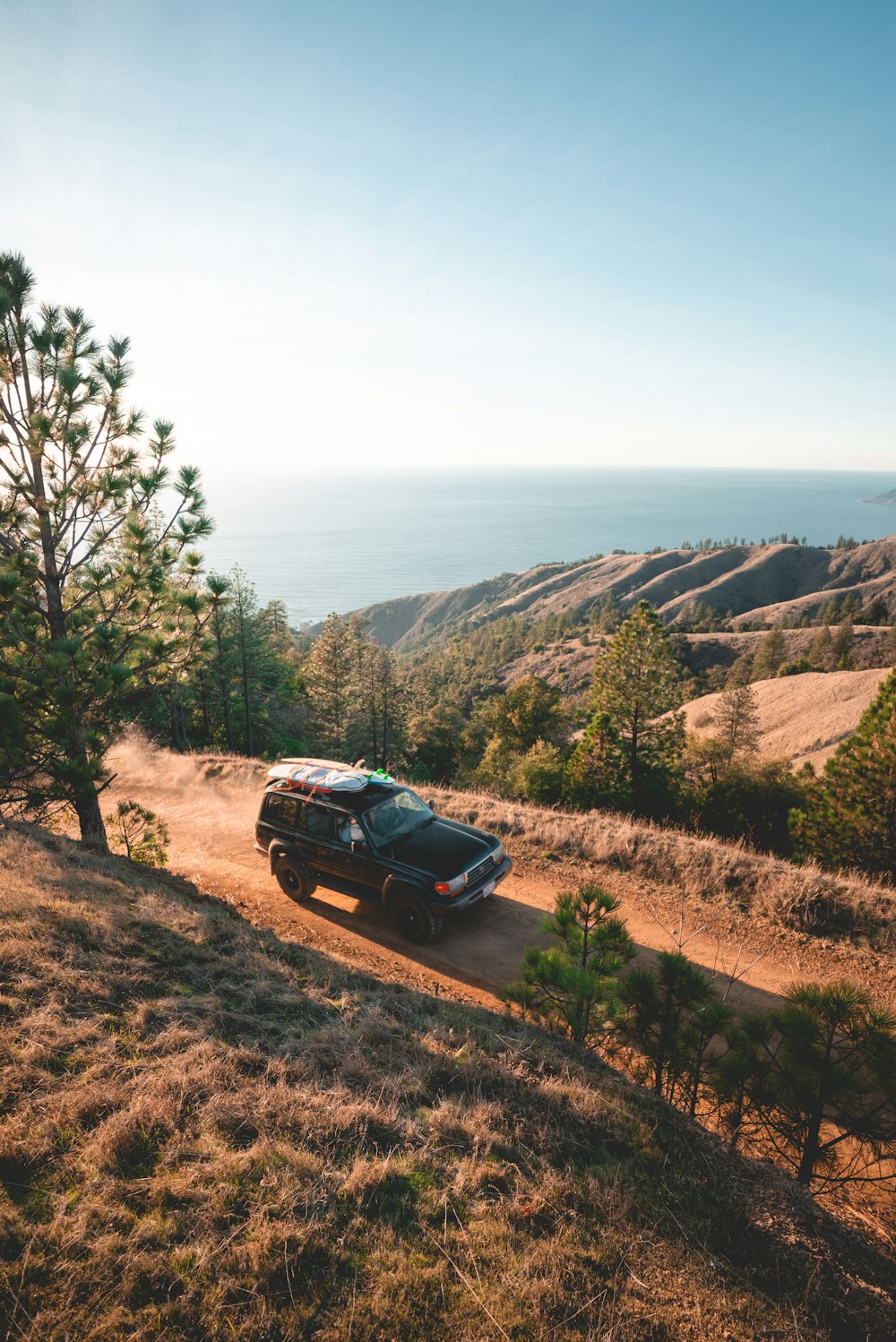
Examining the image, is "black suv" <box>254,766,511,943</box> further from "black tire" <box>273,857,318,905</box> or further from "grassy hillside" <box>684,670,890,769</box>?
"grassy hillside" <box>684,670,890,769</box>

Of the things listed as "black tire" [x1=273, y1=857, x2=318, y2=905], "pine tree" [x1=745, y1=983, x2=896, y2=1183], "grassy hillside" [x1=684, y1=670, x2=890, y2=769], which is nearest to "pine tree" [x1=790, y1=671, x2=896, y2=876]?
"pine tree" [x1=745, y1=983, x2=896, y2=1183]

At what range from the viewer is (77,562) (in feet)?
27.7

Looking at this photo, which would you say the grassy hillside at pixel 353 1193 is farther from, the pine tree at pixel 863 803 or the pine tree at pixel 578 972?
the pine tree at pixel 863 803

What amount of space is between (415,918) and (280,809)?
9.61ft

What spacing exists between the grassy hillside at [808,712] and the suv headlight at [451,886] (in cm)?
3976

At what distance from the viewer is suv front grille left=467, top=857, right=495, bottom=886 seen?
26.7 ft

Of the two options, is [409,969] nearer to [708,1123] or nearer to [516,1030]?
[516,1030]

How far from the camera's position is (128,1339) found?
2.45 metres

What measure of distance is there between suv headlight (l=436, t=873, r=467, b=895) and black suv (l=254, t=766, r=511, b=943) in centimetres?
1

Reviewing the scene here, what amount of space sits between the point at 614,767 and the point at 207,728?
2483 centimetres

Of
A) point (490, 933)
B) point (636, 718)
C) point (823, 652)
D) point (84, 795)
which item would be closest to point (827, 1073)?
point (490, 933)

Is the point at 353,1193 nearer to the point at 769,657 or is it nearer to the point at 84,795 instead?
the point at 84,795

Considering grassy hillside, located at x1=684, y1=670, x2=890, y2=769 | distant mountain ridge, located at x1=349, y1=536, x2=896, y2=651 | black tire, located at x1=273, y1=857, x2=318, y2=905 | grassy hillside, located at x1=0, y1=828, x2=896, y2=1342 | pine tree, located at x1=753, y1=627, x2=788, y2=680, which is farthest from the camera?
distant mountain ridge, located at x1=349, y1=536, x2=896, y2=651

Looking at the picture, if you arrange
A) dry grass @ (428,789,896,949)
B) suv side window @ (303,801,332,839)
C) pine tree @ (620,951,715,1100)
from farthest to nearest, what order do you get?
suv side window @ (303,801,332,839) → dry grass @ (428,789,896,949) → pine tree @ (620,951,715,1100)
